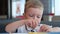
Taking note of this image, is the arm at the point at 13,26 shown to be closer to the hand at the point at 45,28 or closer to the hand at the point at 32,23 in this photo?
the hand at the point at 32,23

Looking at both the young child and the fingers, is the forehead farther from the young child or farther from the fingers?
the fingers

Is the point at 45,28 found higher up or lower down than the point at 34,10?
lower down

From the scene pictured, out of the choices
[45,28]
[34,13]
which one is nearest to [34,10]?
[34,13]

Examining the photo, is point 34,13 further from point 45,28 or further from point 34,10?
point 45,28

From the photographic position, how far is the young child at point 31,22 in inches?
47.3

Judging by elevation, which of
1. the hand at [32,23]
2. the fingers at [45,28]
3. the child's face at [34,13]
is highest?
the child's face at [34,13]

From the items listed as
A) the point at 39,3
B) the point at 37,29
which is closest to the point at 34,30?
the point at 37,29

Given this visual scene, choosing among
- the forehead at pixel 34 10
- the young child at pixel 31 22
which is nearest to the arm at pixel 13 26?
the young child at pixel 31 22

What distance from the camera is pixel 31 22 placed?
4.01 feet

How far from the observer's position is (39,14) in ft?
4.17

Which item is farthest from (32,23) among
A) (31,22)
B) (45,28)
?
(45,28)

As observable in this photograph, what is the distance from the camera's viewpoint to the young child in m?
1.20

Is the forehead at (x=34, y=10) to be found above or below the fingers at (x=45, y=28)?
above

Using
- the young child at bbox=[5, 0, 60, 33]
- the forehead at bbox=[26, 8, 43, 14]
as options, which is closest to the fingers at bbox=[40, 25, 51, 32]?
the young child at bbox=[5, 0, 60, 33]
